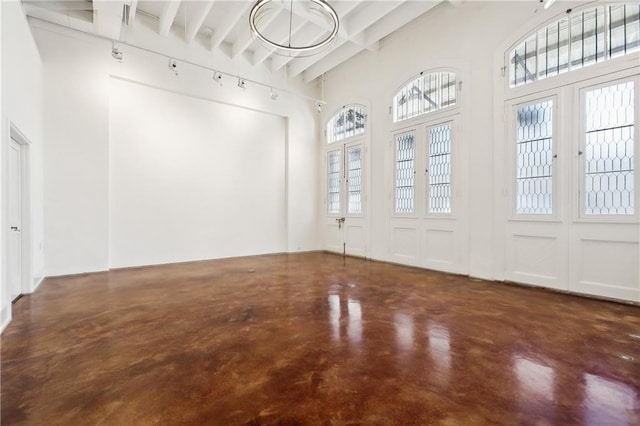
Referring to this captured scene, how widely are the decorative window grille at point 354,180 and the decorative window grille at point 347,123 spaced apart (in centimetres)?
46

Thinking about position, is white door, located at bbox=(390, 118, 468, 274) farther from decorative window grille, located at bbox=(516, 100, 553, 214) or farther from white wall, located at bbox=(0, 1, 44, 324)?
white wall, located at bbox=(0, 1, 44, 324)

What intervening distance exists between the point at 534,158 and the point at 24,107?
23.4ft

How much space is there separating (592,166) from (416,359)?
3.75 meters

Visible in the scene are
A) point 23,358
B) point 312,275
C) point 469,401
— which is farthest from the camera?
point 312,275

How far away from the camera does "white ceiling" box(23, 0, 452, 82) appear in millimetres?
4906

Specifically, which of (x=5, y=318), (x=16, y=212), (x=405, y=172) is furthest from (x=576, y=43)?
(x=16, y=212)

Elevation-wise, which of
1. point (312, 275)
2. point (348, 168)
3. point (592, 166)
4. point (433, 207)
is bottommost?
point (312, 275)

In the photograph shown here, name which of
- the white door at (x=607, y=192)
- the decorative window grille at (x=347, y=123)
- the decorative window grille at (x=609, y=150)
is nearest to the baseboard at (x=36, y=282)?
the decorative window grille at (x=347, y=123)

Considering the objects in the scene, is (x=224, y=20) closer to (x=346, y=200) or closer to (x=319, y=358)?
(x=346, y=200)

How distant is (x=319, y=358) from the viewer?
231cm

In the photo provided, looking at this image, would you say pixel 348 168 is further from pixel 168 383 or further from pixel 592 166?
pixel 168 383

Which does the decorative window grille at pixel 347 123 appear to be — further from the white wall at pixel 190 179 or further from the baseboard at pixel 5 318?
the baseboard at pixel 5 318

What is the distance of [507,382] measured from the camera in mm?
1989

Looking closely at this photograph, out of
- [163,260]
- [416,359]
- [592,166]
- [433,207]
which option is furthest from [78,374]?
[592,166]
